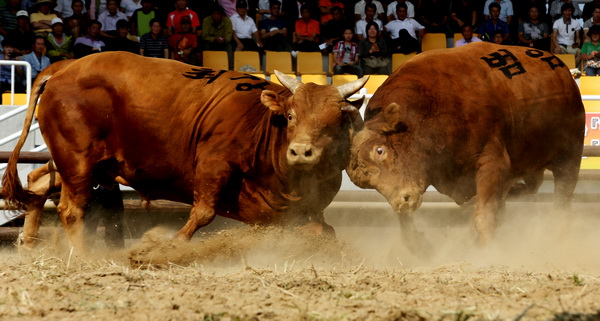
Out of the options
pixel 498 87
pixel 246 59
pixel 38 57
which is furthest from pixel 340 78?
pixel 498 87

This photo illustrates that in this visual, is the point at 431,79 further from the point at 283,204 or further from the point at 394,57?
Result: the point at 394,57

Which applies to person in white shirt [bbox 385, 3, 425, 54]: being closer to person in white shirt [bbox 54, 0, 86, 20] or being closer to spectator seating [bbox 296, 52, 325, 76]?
spectator seating [bbox 296, 52, 325, 76]

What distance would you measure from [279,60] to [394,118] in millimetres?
6198

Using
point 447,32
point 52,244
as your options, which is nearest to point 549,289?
point 52,244

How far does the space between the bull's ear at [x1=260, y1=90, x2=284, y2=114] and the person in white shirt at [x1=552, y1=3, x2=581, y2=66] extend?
7.84 m

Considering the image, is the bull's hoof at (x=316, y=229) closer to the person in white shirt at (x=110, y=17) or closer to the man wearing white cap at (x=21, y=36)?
the man wearing white cap at (x=21, y=36)

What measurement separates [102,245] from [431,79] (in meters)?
3.60

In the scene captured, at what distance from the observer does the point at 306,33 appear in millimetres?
12297

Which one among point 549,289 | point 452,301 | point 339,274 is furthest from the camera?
point 339,274

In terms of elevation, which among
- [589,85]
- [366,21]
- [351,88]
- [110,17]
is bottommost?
[589,85]

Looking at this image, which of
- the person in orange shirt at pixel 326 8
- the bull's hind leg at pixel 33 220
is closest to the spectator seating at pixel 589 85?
the person in orange shirt at pixel 326 8

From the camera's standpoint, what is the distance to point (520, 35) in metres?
12.8

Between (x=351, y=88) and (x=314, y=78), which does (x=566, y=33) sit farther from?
(x=351, y=88)

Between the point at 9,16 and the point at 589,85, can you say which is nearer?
the point at 589,85
